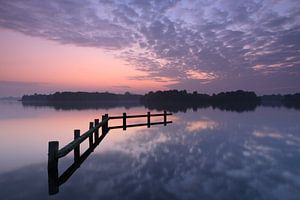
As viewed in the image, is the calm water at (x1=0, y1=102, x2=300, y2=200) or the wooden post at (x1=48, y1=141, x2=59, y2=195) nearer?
the calm water at (x1=0, y1=102, x2=300, y2=200)

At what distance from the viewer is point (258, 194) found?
317 inches

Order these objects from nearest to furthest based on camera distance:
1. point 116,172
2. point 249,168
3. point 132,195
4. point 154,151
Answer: point 132,195 → point 116,172 → point 249,168 → point 154,151

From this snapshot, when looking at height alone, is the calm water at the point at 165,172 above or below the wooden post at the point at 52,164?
below

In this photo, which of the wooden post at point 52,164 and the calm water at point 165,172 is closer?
the calm water at point 165,172

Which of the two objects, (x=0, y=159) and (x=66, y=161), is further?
(x=0, y=159)

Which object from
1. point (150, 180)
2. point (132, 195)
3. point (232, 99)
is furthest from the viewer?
point (232, 99)

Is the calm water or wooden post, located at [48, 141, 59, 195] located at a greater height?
wooden post, located at [48, 141, 59, 195]

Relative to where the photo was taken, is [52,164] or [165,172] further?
[165,172]

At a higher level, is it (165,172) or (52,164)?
(52,164)

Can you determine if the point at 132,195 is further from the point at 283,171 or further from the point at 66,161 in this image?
the point at 283,171

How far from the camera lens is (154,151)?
14.7m

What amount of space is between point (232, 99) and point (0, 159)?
634 feet

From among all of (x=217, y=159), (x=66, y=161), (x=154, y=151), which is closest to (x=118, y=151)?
(x=154, y=151)

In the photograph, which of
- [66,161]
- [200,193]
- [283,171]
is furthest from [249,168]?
[66,161]
